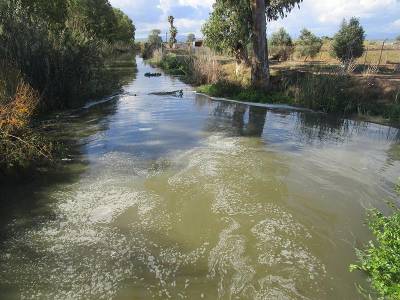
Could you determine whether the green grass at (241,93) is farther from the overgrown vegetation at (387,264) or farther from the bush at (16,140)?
the overgrown vegetation at (387,264)

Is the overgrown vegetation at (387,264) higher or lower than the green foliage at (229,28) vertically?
lower

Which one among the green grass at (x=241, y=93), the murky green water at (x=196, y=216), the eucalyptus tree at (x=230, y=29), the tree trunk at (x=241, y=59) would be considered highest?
the eucalyptus tree at (x=230, y=29)

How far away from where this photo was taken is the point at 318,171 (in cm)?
859

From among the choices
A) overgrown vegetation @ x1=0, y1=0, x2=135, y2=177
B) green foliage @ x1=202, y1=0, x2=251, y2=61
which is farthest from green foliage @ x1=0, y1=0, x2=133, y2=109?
green foliage @ x1=202, y1=0, x2=251, y2=61

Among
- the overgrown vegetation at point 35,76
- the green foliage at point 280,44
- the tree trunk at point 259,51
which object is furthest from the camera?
the green foliage at point 280,44

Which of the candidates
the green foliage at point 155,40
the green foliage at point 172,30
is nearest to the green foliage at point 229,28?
the green foliage at point 155,40

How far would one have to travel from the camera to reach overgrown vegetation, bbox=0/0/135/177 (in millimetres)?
7555

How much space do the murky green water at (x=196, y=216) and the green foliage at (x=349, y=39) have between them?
572 inches

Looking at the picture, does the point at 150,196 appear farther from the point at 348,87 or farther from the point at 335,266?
the point at 348,87

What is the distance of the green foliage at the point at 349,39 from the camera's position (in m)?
24.2

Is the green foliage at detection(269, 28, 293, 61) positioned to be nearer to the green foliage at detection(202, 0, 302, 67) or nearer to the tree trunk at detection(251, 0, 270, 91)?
the green foliage at detection(202, 0, 302, 67)

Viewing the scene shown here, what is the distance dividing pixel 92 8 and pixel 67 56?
31.3 m

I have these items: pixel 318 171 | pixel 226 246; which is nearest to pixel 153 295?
pixel 226 246

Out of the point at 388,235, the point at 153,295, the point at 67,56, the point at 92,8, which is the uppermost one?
the point at 92,8
